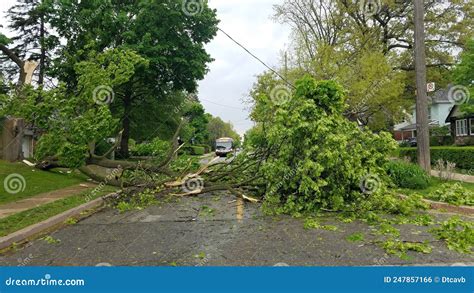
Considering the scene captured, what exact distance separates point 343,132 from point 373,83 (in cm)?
1274

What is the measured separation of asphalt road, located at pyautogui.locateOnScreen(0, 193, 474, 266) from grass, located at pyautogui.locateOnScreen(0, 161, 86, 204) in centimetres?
414

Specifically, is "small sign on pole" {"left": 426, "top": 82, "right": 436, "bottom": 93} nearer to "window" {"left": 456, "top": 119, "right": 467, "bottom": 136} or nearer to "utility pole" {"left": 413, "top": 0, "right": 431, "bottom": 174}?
"utility pole" {"left": 413, "top": 0, "right": 431, "bottom": 174}

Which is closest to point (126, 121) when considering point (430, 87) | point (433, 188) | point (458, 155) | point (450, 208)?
point (430, 87)

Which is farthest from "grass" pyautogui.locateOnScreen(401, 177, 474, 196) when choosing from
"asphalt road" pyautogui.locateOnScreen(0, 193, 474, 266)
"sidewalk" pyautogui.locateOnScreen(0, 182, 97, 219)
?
"sidewalk" pyautogui.locateOnScreen(0, 182, 97, 219)

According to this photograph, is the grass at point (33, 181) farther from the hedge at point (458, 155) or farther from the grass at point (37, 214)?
the hedge at point (458, 155)

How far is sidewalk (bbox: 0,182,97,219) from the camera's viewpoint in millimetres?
7812

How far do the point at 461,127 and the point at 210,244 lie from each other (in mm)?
34323

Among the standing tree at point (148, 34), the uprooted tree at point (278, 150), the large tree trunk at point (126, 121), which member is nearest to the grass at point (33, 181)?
the uprooted tree at point (278, 150)

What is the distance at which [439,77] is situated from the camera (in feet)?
87.2

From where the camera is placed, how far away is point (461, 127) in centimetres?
3164

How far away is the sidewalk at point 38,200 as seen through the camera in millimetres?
7812

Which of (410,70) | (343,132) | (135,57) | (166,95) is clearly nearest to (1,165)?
(135,57)

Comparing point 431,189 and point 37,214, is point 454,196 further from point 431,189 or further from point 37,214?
point 37,214

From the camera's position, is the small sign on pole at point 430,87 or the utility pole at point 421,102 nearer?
the small sign on pole at point 430,87
